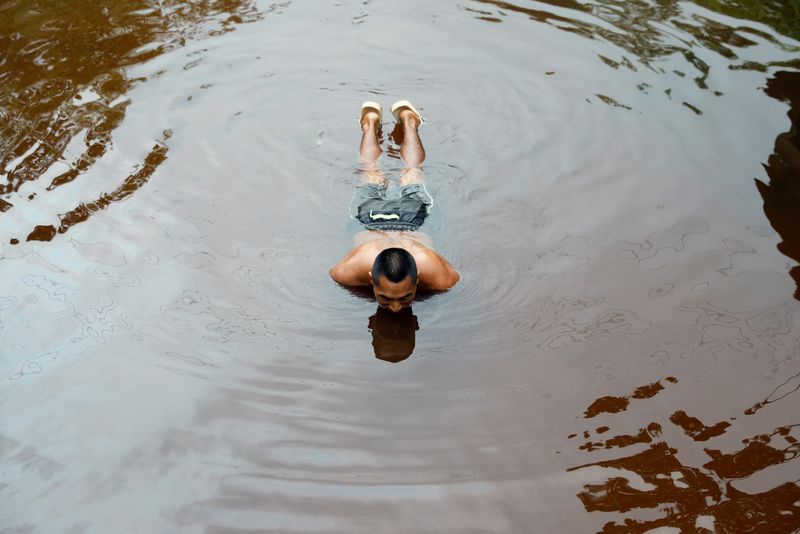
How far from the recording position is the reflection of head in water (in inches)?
174

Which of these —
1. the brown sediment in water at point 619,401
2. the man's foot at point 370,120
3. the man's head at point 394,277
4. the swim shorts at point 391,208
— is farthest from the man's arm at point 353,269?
the man's foot at point 370,120

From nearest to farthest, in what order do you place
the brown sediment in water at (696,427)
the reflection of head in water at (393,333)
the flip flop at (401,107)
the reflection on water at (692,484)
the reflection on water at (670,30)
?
the reflection on water at (692,484), the brown sediment in water at (696,427), the reflection of head in water at (393,333), the flip flop at (401,107), the reflection on water at (670,30)

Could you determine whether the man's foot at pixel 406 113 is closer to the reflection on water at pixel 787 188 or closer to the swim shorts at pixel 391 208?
the swim shorts at pixel 391 208

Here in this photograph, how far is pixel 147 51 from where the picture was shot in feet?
25.1

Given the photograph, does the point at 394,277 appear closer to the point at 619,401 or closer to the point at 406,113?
the point at 619,401

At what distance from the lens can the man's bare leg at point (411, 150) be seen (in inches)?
227

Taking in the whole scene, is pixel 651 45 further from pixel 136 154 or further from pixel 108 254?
pixel 108 254

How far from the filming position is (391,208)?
16.9ft

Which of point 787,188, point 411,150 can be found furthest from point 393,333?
point 787,188

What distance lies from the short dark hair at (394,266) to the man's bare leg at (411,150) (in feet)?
4.61

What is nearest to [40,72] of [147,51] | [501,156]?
[147,51]

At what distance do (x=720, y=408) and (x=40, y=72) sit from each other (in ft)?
20.9

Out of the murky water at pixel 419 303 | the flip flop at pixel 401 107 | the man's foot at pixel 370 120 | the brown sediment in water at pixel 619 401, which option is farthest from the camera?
the flip flop at pixel 401 107

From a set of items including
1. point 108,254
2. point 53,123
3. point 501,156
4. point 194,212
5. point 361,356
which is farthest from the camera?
point 53,123
